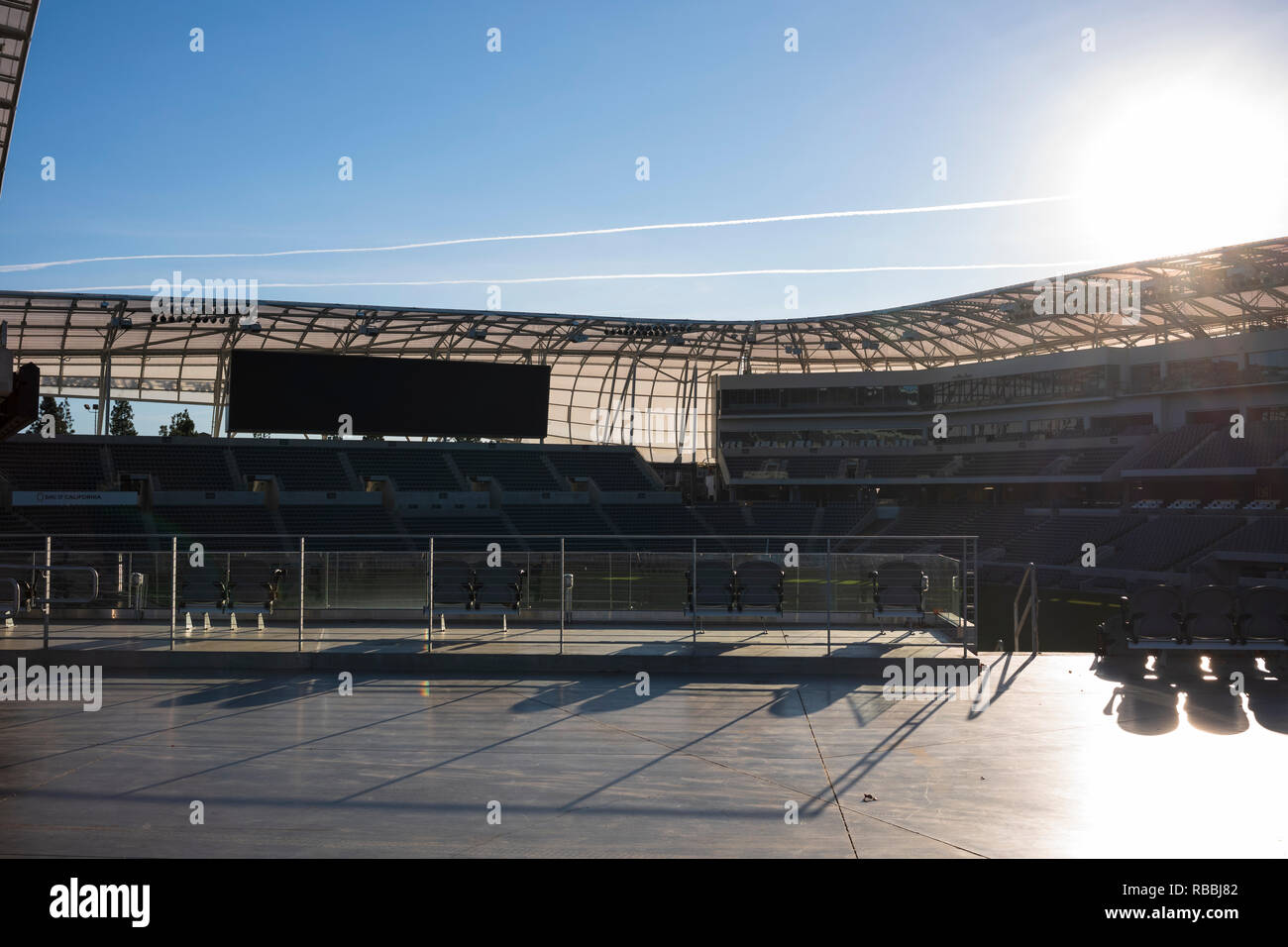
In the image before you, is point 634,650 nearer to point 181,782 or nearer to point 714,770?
point 714,770

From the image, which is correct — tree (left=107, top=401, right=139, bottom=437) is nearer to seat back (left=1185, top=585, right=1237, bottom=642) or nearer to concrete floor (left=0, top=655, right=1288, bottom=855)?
concrete floor (left=0, top=655, right=1288, bottom=855)

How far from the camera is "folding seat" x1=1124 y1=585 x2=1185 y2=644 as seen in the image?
1291cm

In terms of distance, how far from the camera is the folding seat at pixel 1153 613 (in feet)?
42.3

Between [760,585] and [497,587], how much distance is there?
3991 millimetres

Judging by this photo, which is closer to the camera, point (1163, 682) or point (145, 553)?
point (1163, 682)

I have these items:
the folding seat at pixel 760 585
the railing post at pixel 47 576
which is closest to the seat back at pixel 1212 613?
the folding seat at pixel 760 585

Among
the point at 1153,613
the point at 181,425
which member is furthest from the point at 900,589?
the point at 181,425

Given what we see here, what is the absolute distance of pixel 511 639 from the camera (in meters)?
14.3

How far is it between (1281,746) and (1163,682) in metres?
3.22

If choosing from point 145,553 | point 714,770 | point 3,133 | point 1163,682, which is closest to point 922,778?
point 714,770

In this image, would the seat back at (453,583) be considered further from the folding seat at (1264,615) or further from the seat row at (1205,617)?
the folding seat at (1264,615)

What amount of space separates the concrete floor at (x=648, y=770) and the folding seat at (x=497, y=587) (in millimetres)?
3261

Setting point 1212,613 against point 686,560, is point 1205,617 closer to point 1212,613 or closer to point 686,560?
point 1212,613

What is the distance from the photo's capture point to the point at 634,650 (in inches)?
526
